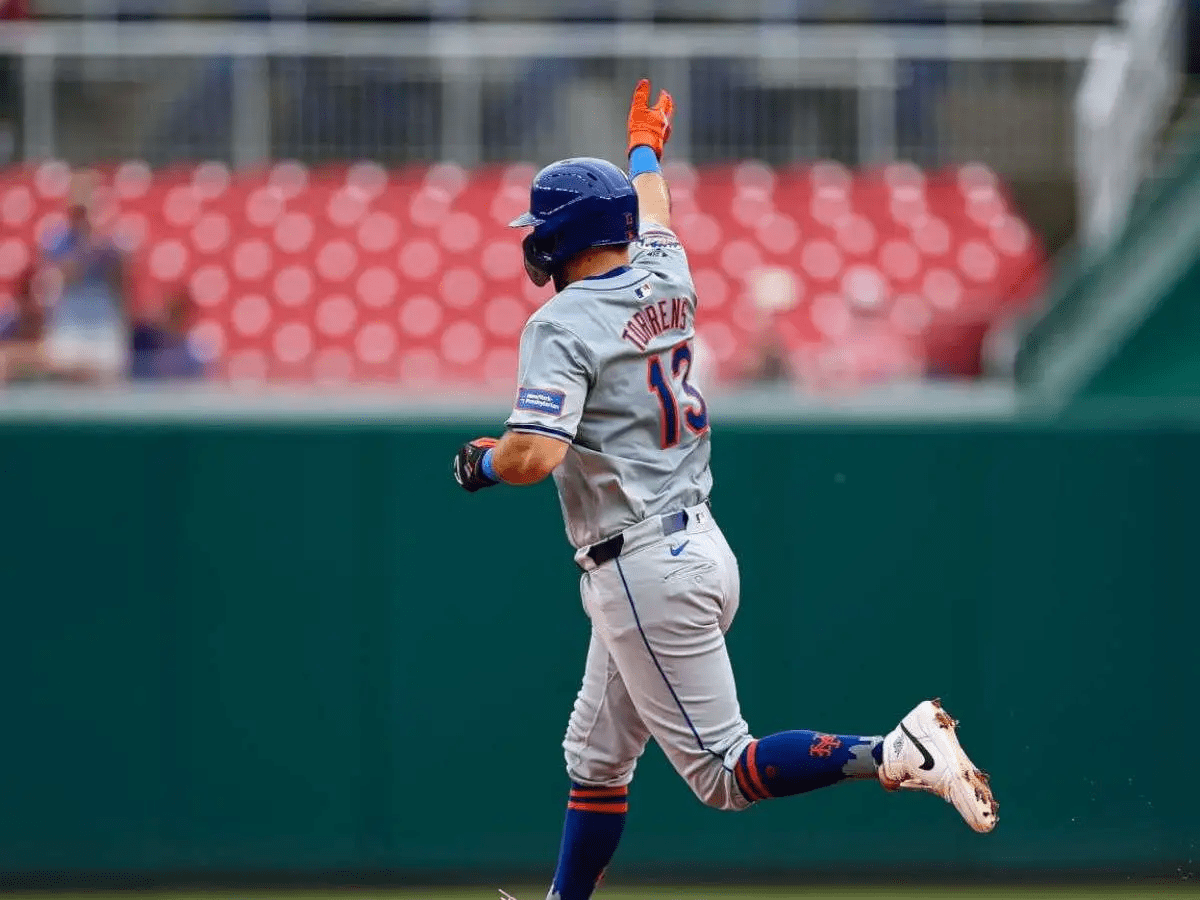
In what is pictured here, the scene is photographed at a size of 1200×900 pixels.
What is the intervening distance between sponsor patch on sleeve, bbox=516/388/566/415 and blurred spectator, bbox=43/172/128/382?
4259 mm

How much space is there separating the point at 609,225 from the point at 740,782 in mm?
1477

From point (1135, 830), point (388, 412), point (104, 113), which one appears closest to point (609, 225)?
point (388, 412)

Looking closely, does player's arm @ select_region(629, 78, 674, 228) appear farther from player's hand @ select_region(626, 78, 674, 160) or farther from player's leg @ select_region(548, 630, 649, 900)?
player's leg @ select_region(548, 630, 649, 900)

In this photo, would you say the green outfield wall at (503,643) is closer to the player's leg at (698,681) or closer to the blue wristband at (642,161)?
the blue wristband at (642,161)

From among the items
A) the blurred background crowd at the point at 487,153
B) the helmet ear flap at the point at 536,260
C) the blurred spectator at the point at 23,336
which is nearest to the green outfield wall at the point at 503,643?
the blurred spectator at the point at 23,336

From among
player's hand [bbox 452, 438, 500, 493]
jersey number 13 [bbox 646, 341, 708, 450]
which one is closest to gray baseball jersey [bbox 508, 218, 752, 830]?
jersey number 13 [bbox 646, 341, 708, 450]

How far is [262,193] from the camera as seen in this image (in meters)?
12.7

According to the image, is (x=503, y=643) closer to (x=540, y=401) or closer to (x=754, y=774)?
(x=754, y=774)

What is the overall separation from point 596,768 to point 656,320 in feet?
4.12

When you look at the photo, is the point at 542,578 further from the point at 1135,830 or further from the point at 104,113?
the point at 104,113

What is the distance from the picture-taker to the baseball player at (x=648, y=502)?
16.2 feet

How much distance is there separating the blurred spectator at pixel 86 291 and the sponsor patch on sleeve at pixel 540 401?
4.26 metres

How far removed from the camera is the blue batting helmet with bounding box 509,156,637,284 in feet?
16.5

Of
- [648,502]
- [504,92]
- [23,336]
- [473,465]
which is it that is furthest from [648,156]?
[504,92]
